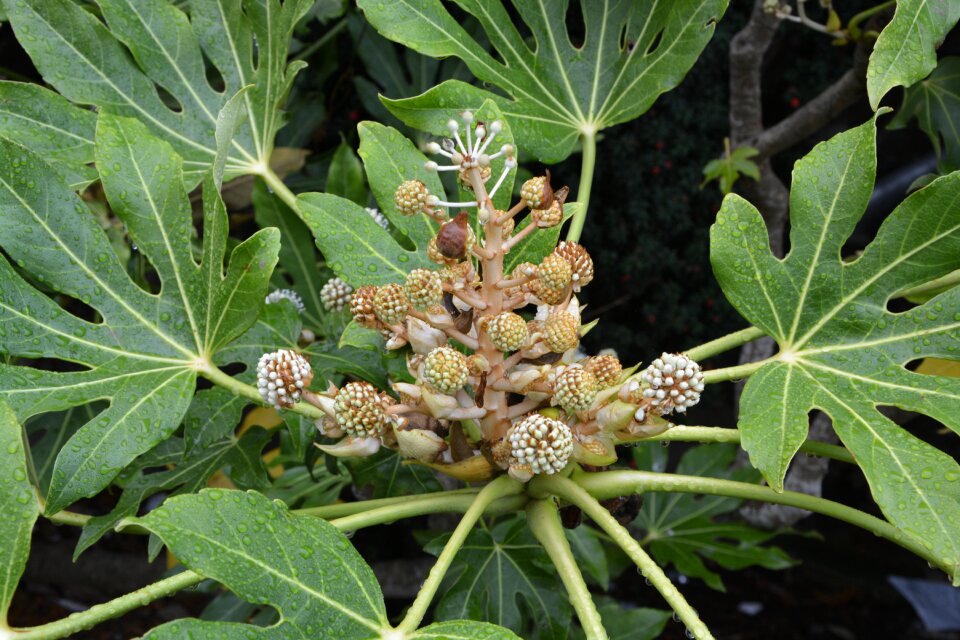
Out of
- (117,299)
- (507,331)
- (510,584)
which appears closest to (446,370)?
(507,331)

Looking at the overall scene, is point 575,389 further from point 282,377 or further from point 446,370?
point 282,377

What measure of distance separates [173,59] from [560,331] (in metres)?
0.85

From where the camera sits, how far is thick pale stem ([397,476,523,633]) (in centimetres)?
96

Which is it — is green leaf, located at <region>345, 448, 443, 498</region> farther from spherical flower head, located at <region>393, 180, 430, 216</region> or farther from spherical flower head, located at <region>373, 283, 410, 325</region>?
spherical flower head, located at <region>393, 180, 430, 216</region>

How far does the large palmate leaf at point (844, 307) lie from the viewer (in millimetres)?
1022

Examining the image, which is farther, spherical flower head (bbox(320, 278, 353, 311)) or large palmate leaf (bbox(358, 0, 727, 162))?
spherical flower head (bbox(320, 278, 353, 311))

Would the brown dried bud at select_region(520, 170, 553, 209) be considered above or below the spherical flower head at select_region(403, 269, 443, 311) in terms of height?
above

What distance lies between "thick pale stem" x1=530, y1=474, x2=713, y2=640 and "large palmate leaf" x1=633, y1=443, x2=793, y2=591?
932mm

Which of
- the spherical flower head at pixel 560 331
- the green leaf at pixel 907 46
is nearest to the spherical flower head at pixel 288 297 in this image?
the spherical flower head at pixel 560 331

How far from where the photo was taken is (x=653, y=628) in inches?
73.2

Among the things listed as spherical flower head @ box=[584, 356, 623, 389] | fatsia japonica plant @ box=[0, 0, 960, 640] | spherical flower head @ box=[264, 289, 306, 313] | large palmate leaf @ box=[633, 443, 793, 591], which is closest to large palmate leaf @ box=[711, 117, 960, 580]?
fatsia japonica plant @ box=[0, 0, 960, 640]

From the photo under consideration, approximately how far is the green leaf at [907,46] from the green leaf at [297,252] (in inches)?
43.8

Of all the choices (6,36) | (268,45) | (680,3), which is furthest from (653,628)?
(6,36)

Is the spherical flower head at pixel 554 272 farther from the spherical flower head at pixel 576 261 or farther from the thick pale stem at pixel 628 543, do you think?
the thick pale stem at pixel 628 543
